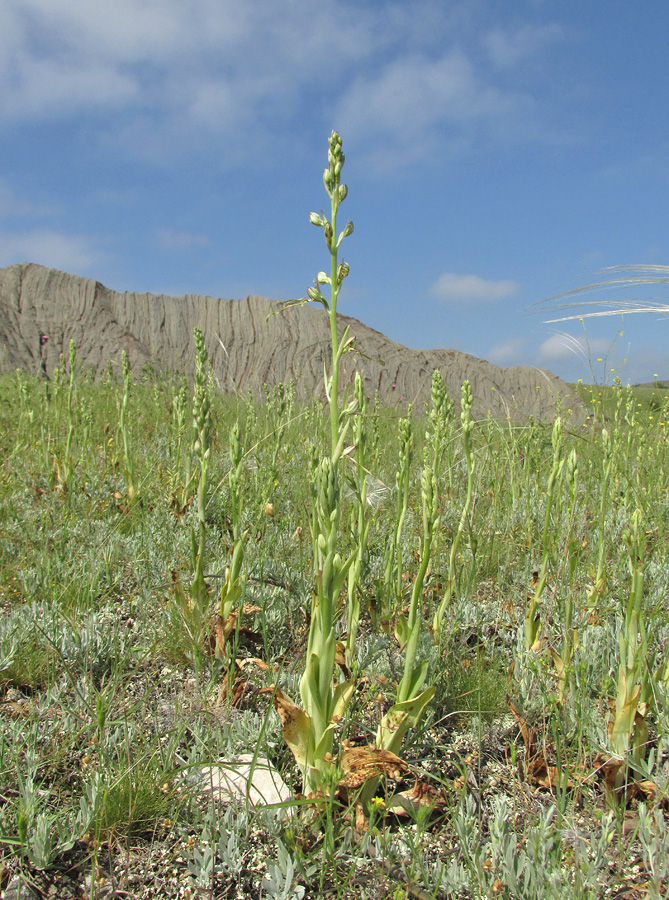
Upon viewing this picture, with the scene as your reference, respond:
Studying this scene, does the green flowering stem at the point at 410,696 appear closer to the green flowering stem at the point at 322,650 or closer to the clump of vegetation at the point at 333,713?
the clump of vegetation at the point at 333,713

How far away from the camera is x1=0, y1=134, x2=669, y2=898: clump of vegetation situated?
126cm

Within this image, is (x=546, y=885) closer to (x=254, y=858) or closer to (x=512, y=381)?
(x=254, y=858)

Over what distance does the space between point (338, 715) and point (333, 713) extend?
0.03 metres

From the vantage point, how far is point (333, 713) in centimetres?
147

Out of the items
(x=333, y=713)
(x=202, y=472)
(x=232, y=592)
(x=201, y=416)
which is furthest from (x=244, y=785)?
(x=201, y=416)

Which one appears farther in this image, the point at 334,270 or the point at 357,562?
the point at 357,562

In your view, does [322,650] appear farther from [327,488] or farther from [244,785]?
[244,785]

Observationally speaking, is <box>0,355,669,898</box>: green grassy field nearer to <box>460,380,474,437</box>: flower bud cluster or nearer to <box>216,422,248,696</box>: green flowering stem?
<box>216,422,248,696</box>: green flowering stem

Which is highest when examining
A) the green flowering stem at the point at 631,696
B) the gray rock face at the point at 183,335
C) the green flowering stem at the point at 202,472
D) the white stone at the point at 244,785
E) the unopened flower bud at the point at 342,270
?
the gray rock face at the point at 183,335

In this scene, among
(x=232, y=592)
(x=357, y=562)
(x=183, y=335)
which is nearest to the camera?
(x=357, y=562)

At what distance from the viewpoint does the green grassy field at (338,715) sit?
125 cm

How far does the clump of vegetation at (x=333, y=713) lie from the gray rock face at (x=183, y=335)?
13.6 meters

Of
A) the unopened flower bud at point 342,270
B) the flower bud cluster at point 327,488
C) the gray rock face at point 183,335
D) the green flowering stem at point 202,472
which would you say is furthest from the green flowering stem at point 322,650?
the gray rock face at point 183,335

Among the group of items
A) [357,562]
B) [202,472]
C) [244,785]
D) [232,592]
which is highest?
[202,472]
